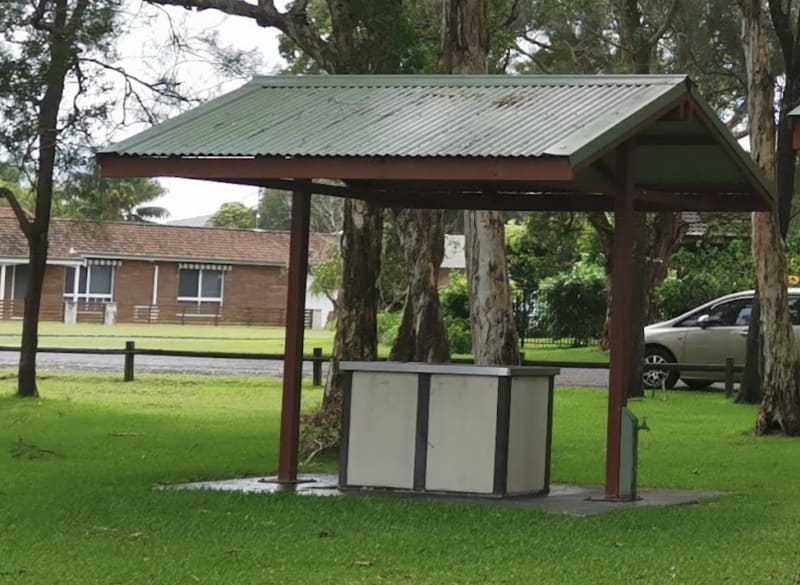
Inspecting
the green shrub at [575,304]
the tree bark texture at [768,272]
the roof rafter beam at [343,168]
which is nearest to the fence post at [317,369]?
the tree bark texture at [768,272]

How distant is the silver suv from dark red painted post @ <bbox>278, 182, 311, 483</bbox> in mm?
16014

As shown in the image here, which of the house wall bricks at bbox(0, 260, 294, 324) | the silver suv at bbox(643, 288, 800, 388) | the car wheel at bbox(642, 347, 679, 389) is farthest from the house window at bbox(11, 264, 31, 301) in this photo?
the silver suv at bbox(643, 288, 800, 388)

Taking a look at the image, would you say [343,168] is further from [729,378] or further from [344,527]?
[729,378]

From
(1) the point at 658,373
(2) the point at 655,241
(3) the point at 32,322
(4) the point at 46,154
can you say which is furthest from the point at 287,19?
(2) the point at 655,241

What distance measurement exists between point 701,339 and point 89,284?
3846 cm

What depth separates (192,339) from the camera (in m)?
48.5

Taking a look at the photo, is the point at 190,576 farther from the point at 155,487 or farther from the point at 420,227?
the point at 420,227

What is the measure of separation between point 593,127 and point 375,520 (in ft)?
9.82

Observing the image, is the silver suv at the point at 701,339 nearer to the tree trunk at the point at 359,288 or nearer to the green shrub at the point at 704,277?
the green shrub at the point at 704,277

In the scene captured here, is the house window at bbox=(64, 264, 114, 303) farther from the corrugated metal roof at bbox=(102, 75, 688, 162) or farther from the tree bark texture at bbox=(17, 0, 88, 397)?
the corrugated metal roof at bbox=(102, 75, 688, 162)

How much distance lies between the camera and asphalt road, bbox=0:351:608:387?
101ft

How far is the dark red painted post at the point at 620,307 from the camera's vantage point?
11750 mm

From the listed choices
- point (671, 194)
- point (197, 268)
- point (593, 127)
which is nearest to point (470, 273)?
point (671, 194)

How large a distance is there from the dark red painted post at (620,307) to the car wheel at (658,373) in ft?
49.1
